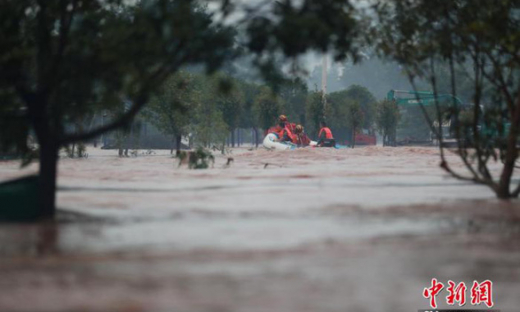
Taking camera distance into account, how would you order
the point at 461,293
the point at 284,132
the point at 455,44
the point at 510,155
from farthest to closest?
the point at 284,132 < the point at 455,44 < the point at 510,155 < the point at 461,293

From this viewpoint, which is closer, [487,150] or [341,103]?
[487,150]

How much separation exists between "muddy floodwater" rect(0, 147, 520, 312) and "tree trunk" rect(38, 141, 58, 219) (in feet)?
0.86

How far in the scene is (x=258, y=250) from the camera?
11.8m

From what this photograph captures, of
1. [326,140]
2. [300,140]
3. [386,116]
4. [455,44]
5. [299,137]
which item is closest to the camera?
[455,44]

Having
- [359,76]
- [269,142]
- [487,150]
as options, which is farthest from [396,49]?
[359,76]

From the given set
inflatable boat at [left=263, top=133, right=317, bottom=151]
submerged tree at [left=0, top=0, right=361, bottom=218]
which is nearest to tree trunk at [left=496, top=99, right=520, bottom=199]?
submerged tree at [left=0, top=0, right=361, bottom=218]

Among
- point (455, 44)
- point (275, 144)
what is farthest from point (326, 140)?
point (455, 44)

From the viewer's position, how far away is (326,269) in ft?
33.5

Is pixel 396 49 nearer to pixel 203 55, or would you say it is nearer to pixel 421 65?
pixel 421 65

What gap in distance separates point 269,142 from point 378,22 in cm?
4148

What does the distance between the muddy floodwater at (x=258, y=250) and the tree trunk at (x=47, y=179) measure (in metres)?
0.26

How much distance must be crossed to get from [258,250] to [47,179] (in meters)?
5.70

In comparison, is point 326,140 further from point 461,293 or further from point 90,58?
point 461,293

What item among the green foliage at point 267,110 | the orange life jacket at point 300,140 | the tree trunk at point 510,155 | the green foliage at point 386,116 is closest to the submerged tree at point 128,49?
the tree trunk at point 510,155
